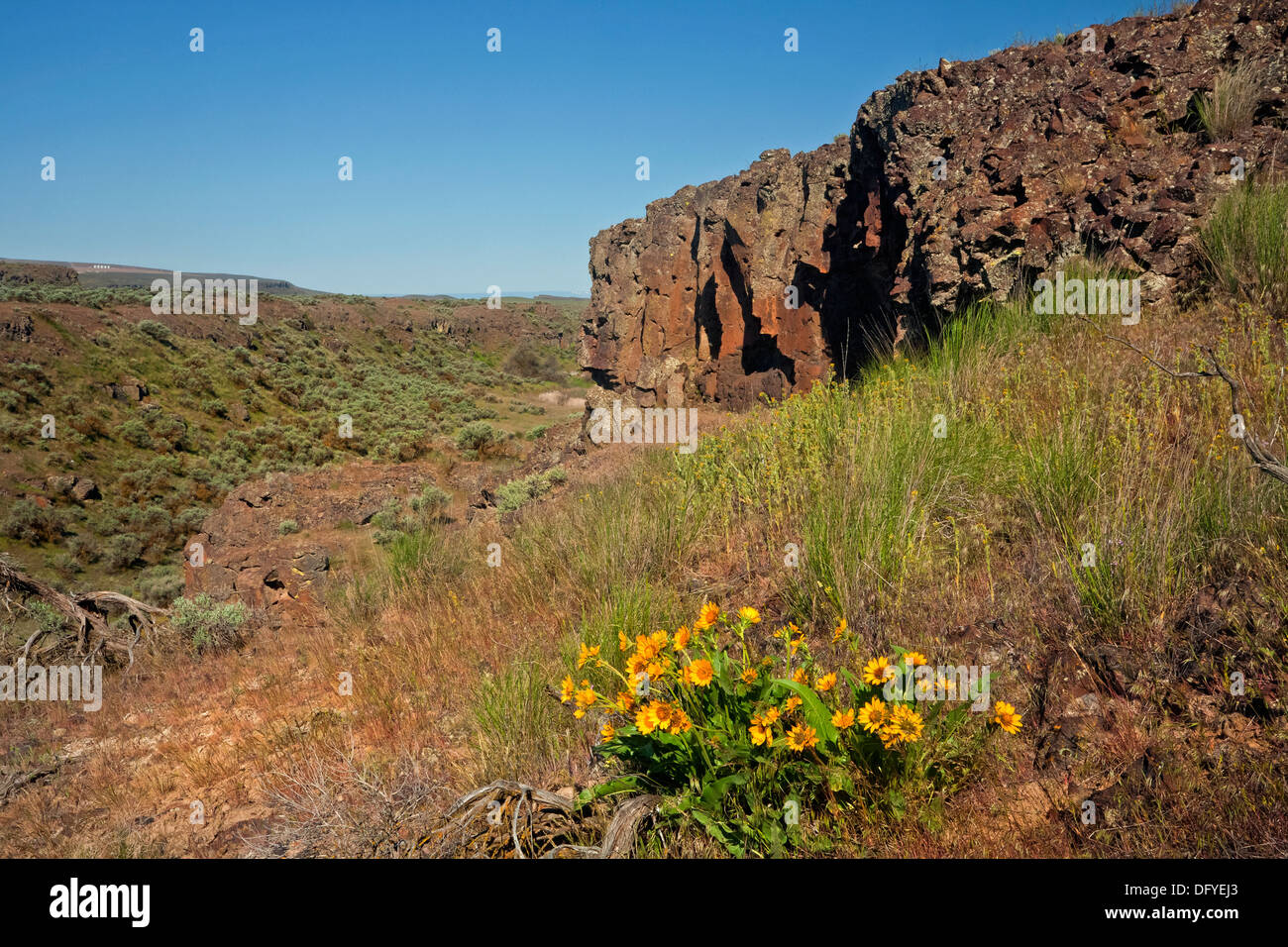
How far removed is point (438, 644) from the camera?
457 centimetres

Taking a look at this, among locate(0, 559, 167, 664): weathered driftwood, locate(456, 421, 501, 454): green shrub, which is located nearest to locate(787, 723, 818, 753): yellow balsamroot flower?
locate(0, 559, 167, 664): weathered driftwood

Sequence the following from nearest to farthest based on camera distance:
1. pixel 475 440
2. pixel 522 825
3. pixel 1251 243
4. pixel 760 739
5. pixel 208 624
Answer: pixel 760 739
pixel 522 825
pixel 1251 243
pixel 208 624
pixel 475 440

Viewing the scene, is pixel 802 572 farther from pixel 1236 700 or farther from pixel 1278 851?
pixel 1278 851

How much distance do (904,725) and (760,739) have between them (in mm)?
376

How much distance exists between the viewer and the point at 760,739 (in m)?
1.78

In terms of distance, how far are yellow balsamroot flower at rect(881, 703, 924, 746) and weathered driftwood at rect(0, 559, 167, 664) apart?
7.84 metres

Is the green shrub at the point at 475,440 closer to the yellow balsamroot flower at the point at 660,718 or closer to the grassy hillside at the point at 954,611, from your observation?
the grassy hillside at the point at 954,611

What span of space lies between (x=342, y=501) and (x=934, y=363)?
1068cm

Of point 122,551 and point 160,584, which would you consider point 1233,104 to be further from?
point 122,551

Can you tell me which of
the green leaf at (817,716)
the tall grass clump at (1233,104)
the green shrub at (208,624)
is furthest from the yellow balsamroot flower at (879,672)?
the green shrub at (208,624)

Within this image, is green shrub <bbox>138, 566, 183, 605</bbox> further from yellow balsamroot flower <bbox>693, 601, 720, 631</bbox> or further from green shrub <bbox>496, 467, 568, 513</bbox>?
yellow balsamroot flower <bbox>693, 601, 720, 631</bbox>

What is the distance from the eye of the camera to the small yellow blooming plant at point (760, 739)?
6.03 ft

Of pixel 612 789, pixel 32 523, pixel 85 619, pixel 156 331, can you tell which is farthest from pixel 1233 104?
pixel 156 331

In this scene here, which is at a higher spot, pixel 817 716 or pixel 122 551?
pixel 817 716
